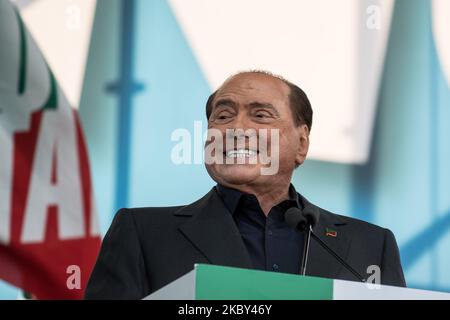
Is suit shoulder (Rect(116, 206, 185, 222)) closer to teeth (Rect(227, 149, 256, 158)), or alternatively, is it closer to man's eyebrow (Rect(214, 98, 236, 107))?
teeth (Rect(227, 149, 256, 158))

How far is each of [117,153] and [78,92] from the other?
0.77ft

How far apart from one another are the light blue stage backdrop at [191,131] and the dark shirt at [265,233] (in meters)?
0.72

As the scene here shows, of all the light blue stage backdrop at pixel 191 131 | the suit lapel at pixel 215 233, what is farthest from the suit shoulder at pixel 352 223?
the light blue stage backdrop at pixel 191 131

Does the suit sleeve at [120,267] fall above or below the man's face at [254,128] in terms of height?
below

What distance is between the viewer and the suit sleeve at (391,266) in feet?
7.03

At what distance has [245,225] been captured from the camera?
2.21 meters

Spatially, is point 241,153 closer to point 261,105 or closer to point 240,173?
point 240,173

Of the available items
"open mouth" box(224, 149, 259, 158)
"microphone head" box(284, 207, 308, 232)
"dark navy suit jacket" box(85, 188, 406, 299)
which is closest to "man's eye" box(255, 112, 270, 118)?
"open mouth" box(224, 149, 259, 158)

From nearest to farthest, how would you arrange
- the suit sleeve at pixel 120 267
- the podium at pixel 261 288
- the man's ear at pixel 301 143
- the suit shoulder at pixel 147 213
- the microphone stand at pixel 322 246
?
1. the podium at pixel 261 288
2. the microphone stand at pixel 322 246
3. the suit sleeve at pixel 120 267
4. the suit shoulder at pixel 147 213
5. the man's ear at pixel 301 143

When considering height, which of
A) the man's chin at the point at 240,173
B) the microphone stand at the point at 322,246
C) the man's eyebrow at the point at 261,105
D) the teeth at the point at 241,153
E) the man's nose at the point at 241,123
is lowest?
the microphone stand at the point at 322,246

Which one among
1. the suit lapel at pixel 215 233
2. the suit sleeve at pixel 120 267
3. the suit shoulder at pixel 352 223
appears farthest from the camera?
the suit shoulder at pixel 352 223

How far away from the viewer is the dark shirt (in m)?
2.12

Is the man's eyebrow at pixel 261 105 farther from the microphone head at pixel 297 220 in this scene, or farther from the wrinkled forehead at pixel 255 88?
the microphone head at pixel 297 220

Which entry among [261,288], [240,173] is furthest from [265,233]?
[261,288]
